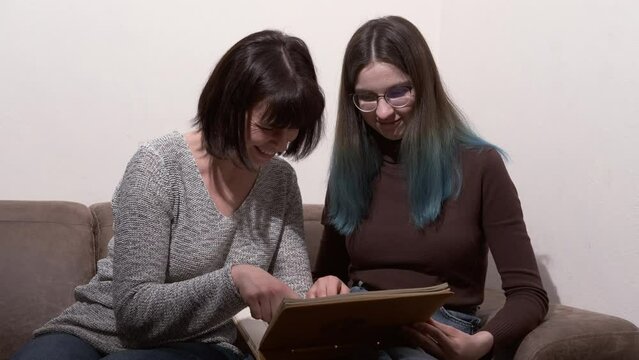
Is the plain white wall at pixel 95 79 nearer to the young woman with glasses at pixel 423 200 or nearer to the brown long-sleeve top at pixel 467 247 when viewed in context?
the young woman with glasses at pixel 423 200

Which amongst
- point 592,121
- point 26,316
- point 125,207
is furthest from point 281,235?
point 592,121

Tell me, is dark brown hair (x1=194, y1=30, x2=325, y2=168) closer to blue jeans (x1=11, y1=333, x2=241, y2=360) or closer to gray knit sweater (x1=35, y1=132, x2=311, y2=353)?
gray knit sweater (x1=35, y1=132, x2=311, y2=353)

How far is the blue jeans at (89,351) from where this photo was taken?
3.81ft

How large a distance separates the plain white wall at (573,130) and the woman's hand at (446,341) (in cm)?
46

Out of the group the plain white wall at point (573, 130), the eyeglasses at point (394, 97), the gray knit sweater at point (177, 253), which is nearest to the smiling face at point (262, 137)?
the gray knit sweater at point (177, 253)

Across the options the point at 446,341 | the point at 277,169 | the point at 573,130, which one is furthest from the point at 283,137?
the point at 573,130

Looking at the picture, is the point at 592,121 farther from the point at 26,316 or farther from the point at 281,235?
the point at 26,316

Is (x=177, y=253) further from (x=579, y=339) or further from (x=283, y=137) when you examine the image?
(x=579, y=339)

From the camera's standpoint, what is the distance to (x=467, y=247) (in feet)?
4.52

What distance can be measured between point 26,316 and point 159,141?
58 centimetres

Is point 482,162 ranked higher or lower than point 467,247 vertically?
higher

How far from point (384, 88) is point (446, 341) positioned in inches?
19.7

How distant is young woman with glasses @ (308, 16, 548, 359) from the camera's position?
1.35m

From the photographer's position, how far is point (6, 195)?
1867 millimetres
